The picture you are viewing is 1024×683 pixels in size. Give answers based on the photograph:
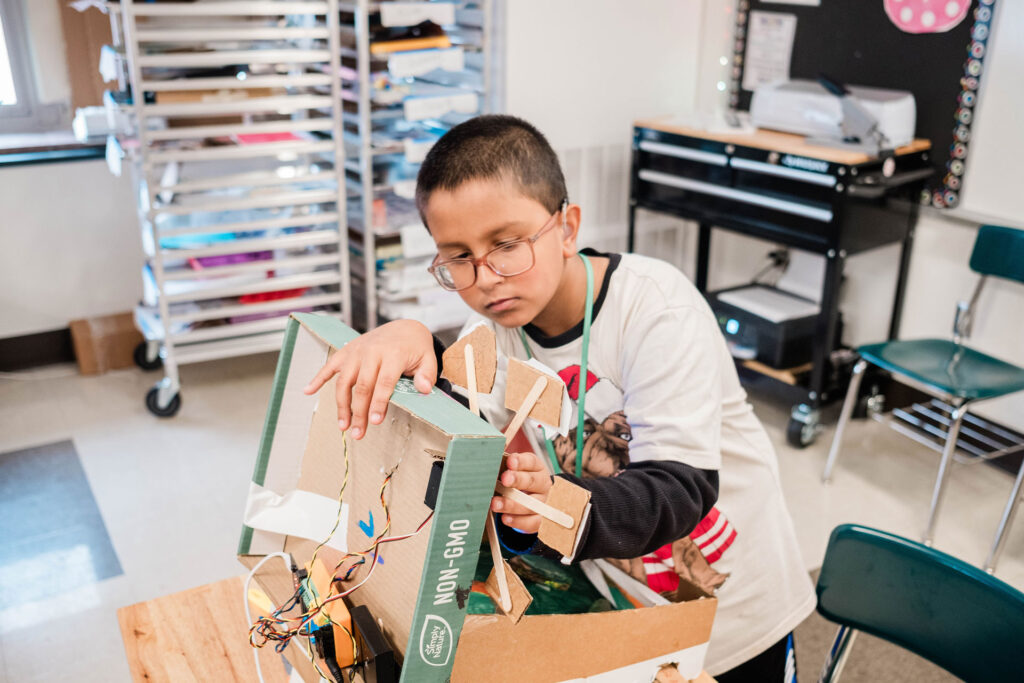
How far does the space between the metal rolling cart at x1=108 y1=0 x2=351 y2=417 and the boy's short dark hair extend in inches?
79.9

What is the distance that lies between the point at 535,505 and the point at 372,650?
193mm

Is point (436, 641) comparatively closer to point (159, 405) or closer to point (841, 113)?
point (841, 113)

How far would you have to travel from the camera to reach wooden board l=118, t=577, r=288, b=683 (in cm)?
98

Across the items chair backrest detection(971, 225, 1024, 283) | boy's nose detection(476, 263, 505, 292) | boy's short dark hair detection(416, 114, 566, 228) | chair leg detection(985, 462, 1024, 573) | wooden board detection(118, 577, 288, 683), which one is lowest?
chair leg detection(985, 462, 1024, 573)

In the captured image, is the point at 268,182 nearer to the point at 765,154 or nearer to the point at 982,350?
the point at 765,154

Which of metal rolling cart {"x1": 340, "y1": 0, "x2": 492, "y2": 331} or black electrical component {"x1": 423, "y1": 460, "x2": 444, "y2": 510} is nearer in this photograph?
black electrical component {"x1": 423, "y1": 460, "x2": 444, "y2": 510}

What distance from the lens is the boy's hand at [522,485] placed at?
28.6 inches

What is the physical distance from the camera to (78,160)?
11.3 feet

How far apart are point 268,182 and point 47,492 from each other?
4.05ft

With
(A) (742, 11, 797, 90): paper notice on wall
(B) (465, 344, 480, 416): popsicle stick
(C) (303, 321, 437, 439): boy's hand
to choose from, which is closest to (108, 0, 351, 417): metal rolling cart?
→ (A) (742, 11, 797, 90): paper notice on wall

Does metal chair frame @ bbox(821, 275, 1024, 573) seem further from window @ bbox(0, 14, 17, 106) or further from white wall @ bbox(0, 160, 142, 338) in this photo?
window @ bbox(0, 14, 17, 106)

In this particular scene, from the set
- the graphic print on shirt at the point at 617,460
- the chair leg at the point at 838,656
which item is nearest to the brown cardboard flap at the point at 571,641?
the graphic print on shirt at the point at 617,460

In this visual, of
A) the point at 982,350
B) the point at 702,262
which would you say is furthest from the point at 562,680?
the point at 702,262

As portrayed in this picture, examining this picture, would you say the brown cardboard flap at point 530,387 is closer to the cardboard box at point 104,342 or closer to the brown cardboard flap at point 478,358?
the brown cardboard flap at point 478,358
